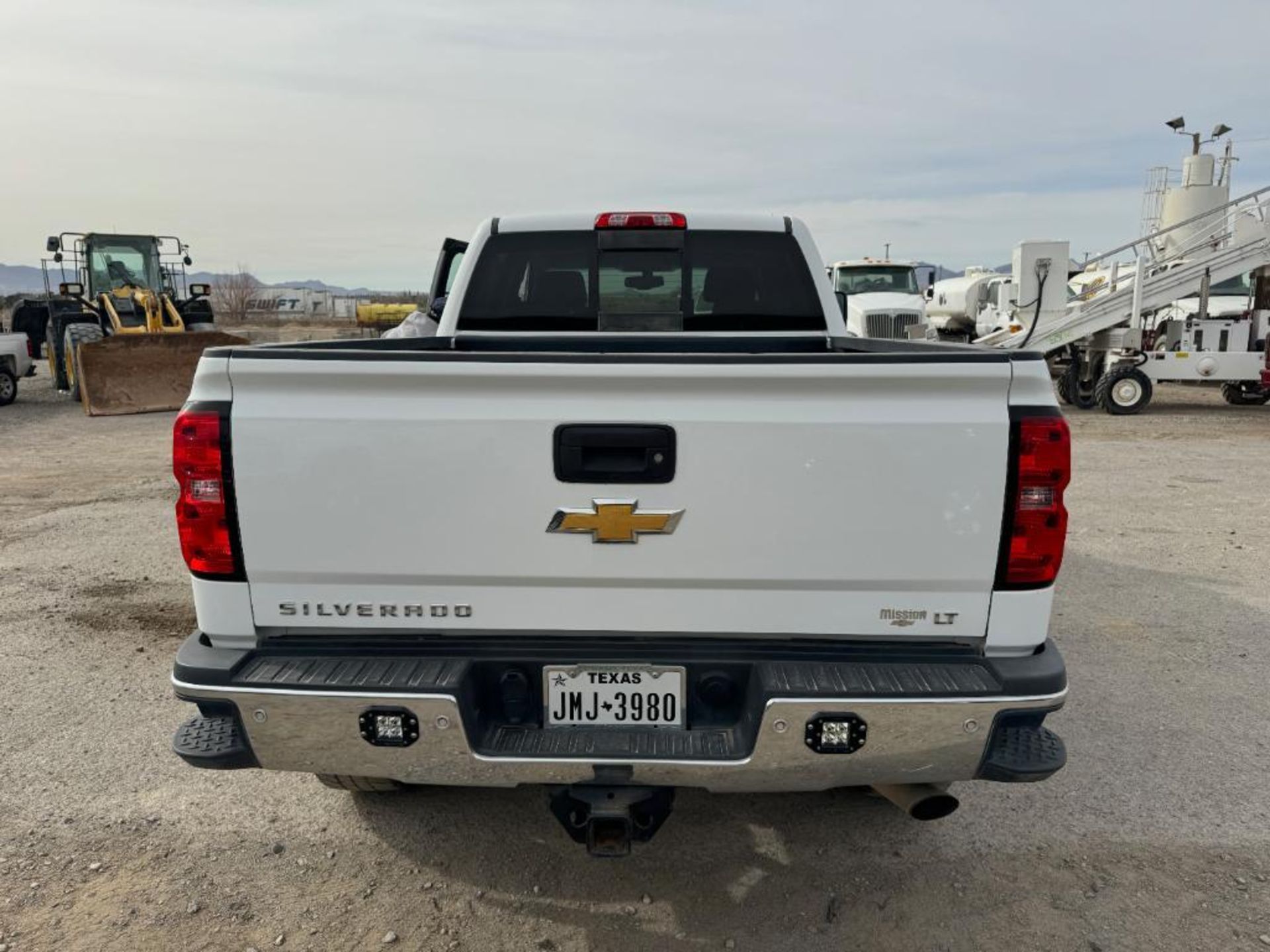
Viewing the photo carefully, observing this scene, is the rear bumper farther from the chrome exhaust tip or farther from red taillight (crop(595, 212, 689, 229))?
red taillight (crop(595, 212, 689, 229))

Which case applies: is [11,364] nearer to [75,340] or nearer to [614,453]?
[75,340]

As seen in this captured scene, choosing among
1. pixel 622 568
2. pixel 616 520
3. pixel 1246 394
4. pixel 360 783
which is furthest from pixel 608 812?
pixel 1246 394

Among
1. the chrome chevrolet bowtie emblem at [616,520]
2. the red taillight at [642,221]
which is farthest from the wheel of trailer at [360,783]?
the red taillight at [642,221]

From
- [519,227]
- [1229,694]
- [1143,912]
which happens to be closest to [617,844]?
[1143,912]

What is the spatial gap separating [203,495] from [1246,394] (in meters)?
19.2

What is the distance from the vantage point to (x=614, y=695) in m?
2.42

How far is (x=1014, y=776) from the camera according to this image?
239 centimetres

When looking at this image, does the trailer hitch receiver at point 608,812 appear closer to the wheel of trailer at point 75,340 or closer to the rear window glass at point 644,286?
the rear window glass at point 644,286

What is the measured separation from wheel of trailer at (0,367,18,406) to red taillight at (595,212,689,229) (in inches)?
639

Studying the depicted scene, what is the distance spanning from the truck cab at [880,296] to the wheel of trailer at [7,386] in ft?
50.8

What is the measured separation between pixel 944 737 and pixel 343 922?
6.20 feet

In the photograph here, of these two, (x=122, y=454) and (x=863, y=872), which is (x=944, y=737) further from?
(x=122, y=454)

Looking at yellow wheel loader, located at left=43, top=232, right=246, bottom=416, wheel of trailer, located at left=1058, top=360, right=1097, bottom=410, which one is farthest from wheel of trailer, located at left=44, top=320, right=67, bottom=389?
wheel of trailer, located at left=1058, top=360, right=1097, bottom=410

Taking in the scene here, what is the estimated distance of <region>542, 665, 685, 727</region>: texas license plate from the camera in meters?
2.40
